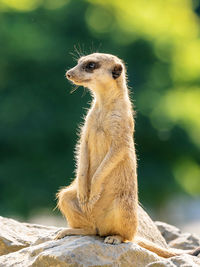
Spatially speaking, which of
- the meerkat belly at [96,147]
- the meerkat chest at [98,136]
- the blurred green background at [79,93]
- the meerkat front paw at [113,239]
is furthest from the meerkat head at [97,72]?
the blurred green background at [79,93]

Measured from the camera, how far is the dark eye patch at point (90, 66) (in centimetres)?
667

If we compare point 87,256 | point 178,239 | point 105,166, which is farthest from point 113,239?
point 178,239

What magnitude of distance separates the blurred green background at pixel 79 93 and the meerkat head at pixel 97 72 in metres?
7.82

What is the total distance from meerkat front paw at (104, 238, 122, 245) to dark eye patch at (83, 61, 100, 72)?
142cm

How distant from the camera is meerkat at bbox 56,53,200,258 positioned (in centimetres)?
655

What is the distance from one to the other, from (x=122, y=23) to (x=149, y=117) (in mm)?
2392

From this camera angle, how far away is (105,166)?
6633 mm

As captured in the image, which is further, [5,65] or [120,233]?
[5,65]

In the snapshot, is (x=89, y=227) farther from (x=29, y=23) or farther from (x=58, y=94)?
(x=29, y=23)

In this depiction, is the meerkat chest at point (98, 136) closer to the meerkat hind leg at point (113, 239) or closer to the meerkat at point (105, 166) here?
the meerkat at point (105, 166)

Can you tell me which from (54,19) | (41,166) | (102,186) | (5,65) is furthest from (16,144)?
(102,186)

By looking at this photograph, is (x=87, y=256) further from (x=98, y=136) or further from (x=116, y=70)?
(x=116, y=70)

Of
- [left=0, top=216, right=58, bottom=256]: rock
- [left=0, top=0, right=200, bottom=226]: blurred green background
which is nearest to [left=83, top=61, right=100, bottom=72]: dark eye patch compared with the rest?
[left=0, top=216, right=58, bottom=256]: rock

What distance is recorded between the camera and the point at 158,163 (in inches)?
636
